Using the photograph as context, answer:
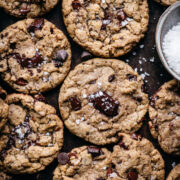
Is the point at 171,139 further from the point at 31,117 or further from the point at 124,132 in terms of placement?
the point at 31,117

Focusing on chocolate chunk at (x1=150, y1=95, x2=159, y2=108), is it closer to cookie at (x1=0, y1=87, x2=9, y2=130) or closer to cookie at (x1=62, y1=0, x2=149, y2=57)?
cookie at (x1=62, y1=0, x2=149, y2=57)

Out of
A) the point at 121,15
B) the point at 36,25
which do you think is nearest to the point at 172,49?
the point at 121,15

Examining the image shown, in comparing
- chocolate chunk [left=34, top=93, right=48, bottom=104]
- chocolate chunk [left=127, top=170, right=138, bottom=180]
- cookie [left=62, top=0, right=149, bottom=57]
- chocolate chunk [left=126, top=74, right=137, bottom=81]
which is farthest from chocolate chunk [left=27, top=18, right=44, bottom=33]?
chocolate chunk [left=127, top=170, right=138, bottom=180]

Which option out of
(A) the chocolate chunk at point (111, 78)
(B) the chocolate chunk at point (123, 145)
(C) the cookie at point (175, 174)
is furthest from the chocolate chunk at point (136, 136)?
(A) the chocolate chunk at point (111, 78)

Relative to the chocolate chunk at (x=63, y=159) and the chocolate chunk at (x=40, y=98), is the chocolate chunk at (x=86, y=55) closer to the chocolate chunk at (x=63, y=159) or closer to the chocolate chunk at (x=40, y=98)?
the chocolate chunk at (x=40, y=98)

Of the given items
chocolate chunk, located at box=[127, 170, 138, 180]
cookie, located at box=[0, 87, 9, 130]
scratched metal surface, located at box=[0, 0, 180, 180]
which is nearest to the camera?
cookie, located at box=[0, 87, 9, 130]

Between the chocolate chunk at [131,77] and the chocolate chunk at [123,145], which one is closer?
the chocolate chunk at [123,145]
